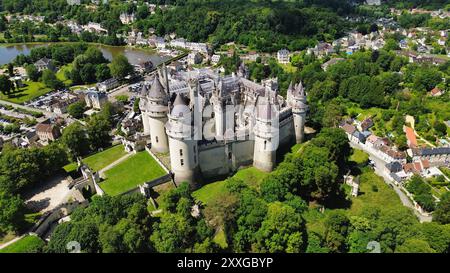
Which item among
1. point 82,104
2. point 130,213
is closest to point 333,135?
point 130,213

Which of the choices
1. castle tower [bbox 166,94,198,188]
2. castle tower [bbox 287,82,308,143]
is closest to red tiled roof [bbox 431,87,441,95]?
castle tower [bbox 287,82,308,143]

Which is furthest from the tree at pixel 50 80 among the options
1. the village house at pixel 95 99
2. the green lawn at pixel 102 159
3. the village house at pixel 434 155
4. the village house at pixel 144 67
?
the village house at pixel 434 155

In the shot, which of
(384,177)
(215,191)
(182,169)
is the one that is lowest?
(384,177)

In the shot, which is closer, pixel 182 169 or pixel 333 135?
pixel 182 169

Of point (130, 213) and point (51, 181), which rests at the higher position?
point (130, 213)

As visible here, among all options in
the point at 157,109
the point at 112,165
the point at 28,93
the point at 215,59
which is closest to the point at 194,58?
the point at 215,59

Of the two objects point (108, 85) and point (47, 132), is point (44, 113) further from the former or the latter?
point (108, 85)

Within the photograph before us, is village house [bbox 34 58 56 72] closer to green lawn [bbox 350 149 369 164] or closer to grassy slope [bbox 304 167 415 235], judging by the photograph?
green lawn [bbox 350 149 369 164]

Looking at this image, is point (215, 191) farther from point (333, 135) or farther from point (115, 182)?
point (333, 135)
